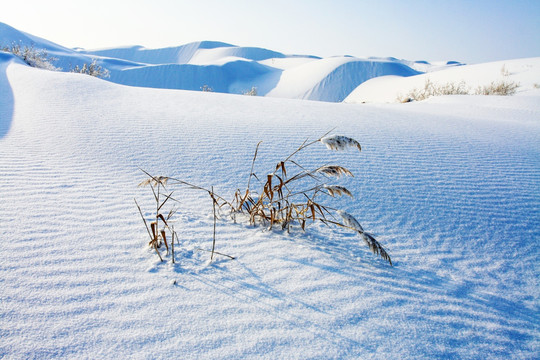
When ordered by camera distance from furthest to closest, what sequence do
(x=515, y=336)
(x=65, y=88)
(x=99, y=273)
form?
(x=65, y=88) < (x=99, y=273) < (x=515, y=336)

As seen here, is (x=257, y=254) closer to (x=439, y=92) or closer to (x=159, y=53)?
(x=439, y=92)

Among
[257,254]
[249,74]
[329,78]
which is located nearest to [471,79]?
[329,78]

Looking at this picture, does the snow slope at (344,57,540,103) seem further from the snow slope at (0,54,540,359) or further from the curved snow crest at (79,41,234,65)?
the curved snow crest at (79,41,234,65)

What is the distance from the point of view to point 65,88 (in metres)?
5.33

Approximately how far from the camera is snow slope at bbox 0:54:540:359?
128 cm

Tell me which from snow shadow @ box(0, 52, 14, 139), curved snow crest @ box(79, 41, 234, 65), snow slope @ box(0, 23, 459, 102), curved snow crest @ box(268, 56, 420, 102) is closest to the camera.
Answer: snow shadow @ box(0, 52, 14, 139)

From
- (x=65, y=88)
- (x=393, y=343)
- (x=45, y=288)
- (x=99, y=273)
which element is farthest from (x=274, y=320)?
(x=65, y=88)

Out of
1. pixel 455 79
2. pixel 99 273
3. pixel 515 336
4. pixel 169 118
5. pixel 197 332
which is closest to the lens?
pixel 197 332

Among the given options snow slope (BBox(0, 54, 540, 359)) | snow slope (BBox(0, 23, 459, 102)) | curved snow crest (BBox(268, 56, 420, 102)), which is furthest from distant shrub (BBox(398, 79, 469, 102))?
snow slope (BBox(0, 23, 459, 102))

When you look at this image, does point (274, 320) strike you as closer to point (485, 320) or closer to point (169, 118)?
point (485, 320)

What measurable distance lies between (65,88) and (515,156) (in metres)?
6.45

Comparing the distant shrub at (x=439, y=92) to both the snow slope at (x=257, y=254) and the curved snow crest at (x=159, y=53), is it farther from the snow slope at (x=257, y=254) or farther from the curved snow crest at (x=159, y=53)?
the curved snow crest at (x=159, y=53)

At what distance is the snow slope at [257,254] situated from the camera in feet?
4.20

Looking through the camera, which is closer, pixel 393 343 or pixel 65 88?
pixel 393 343
